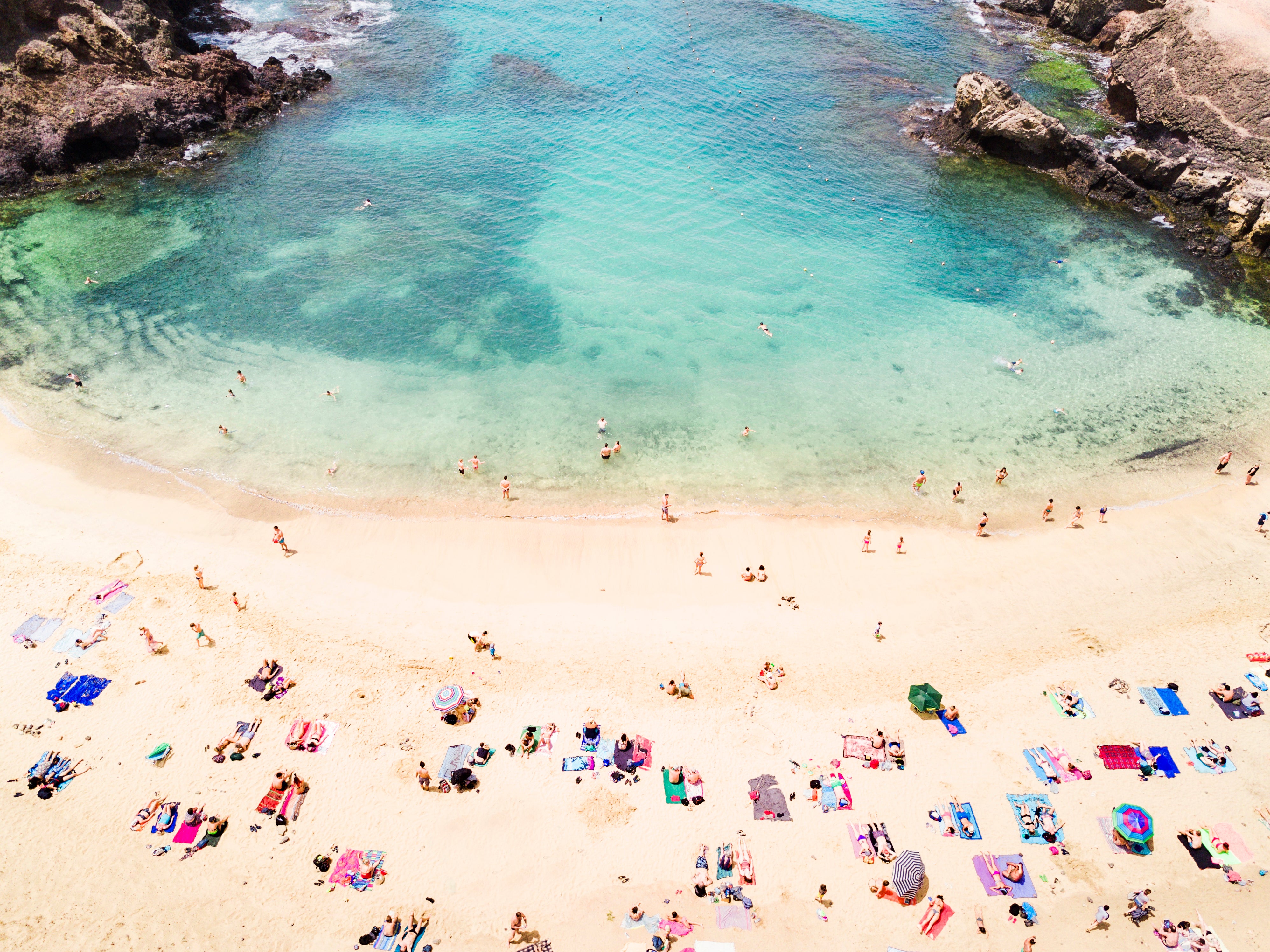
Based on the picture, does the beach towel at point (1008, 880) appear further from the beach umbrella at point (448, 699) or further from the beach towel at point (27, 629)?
the beach towel at point (27, 629)

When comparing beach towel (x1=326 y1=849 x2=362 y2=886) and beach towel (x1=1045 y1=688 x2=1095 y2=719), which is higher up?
beach towel (x1=1045 y1=688 x2=1095 y2=719)

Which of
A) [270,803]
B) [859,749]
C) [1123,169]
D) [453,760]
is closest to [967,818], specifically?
[859,749]

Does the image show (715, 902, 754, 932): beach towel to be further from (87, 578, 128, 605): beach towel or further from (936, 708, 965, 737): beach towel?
(87, 578, 128, 605): beach towel

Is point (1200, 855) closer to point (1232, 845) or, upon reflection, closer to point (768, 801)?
point (1232, 845)

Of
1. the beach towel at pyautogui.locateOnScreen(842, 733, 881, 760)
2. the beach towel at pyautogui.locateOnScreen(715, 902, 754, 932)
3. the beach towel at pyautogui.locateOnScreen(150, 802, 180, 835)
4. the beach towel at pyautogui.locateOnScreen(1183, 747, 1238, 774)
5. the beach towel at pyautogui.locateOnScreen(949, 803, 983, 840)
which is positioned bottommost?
the beach towel at pyautogui.locateOnScreen(150, 802, 180, 835)

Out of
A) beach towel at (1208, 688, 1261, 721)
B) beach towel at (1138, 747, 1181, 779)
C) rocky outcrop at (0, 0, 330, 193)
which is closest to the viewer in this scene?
beach towel at (1138, 747, 1181, 779)

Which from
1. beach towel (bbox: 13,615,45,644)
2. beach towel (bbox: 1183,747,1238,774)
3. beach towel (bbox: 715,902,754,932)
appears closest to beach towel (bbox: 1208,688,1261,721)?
beach towel (bbox: 1183,747,1238,774)

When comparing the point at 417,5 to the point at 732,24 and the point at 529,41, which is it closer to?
the point at 529,41
